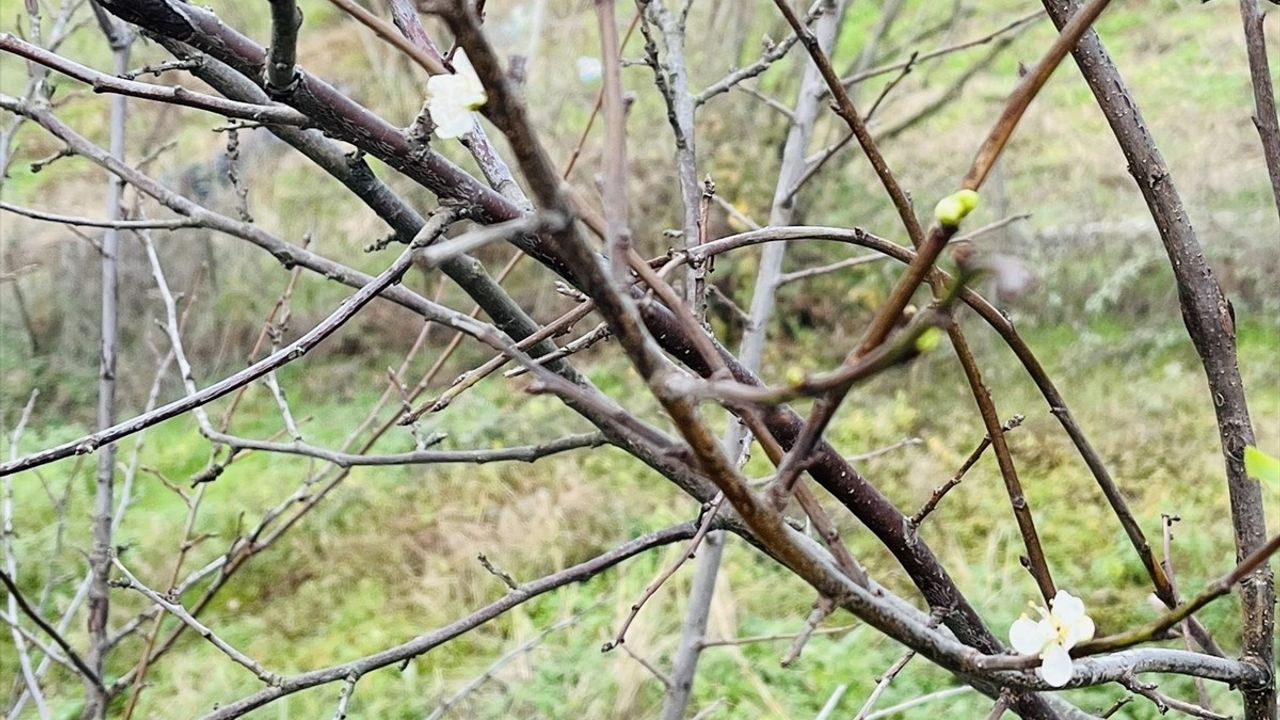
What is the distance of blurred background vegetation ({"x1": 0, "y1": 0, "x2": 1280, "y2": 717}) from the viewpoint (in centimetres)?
256

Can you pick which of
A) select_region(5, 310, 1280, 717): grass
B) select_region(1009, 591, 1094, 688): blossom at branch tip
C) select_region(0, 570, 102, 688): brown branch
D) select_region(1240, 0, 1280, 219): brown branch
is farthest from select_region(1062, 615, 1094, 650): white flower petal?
select_region(5, 310, 1280, 717): grass

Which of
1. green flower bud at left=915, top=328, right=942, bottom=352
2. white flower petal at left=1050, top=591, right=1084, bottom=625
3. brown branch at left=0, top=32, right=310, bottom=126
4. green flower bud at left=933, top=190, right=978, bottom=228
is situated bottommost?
white flower petal at left=1050, top=591, right=1084, bottom=625

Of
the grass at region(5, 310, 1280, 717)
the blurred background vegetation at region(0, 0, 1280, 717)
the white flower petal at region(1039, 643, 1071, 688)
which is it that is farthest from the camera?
the blurred background vegetation at region(0, 0, 1280, 717)

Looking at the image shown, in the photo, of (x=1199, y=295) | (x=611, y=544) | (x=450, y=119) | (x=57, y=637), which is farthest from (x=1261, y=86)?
(x=611, y=544)

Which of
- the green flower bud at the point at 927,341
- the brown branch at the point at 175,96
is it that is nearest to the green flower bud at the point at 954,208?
the green flower bud at the point at 927,341

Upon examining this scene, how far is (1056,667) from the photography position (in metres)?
0.32

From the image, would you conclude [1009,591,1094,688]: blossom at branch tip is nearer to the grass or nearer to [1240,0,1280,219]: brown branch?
[1240,0,1280,219]: brown branch

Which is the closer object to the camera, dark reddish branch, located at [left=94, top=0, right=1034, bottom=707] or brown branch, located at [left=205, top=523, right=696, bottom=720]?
dark reddish branch, located at [left=94, top=0, right=1034, bottom=707]

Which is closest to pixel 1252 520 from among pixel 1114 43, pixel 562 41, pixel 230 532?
pixel 230 532

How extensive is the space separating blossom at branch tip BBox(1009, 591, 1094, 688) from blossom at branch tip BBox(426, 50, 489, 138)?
27 centimetres

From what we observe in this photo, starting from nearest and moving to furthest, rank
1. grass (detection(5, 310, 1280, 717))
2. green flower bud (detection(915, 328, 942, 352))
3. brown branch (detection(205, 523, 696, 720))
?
green flower bud (detection(915, 328, 942, 352)) < brown branch (detection(205, 523, 696, 720)) < grass (detection(5, 310, 1280, 717))

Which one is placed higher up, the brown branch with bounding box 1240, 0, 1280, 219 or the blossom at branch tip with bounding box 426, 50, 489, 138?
the brown branch with bounding box 1240, 0, 1280, 219

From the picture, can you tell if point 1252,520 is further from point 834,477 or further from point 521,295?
point 521,295

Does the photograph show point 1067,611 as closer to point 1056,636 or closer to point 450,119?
point 1056,636
